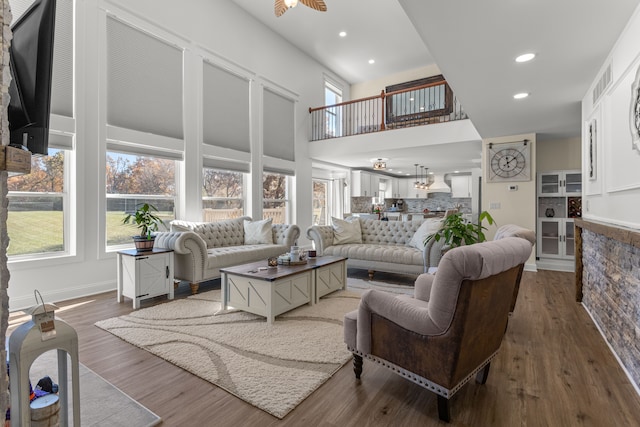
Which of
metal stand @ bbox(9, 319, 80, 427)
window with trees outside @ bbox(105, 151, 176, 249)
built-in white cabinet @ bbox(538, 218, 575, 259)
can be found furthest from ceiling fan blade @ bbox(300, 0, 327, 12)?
built-in white cabinet @ bbox(538, 218, 575, 259)

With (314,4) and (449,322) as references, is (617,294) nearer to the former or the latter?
(449,322)

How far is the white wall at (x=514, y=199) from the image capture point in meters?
5.63

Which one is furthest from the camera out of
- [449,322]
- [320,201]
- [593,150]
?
[320,201]

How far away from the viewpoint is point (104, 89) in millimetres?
4309

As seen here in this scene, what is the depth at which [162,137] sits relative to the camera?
4992 mm

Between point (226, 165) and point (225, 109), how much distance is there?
1.05m

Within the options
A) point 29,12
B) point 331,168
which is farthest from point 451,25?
point 331,168

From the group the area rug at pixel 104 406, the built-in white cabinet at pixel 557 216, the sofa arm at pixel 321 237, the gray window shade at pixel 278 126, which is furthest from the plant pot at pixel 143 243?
the built-in white cabinet at pixel 557 216

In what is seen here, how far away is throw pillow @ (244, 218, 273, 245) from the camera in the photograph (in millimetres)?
5340

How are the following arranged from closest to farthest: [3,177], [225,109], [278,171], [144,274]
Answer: [3,177] < [144,274] < [225,109] < [278,171]

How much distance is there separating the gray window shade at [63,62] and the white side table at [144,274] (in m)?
1.97

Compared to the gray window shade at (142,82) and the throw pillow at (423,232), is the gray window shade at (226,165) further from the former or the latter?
the throw pillow at (423,232)

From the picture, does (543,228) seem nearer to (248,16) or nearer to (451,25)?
(451,25)

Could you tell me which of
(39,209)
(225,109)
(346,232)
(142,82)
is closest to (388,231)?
(346,232)
